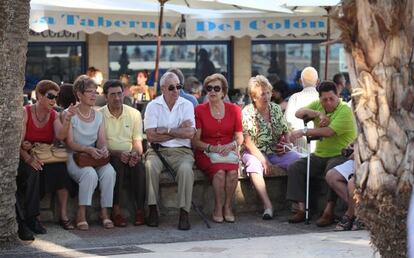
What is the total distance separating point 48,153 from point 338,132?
312 centimetres

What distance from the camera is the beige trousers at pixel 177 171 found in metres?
9.53

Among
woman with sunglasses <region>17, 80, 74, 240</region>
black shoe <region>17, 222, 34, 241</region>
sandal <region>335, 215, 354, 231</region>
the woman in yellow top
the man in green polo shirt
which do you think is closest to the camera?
black shoe <region>17, 222, 34, 241</region>

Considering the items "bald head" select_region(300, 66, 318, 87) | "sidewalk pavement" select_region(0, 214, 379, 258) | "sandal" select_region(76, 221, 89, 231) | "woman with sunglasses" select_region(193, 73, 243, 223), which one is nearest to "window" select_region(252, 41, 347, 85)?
"bald head" select_region(300, 66, 318, 87)

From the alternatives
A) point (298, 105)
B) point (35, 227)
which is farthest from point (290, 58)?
point (35, 227)

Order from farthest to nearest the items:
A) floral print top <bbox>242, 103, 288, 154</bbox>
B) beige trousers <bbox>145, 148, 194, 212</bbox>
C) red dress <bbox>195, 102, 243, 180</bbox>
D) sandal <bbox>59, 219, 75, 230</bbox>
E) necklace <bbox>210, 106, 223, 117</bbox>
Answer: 1. floral print top <bbox>242, 103, 288, 154</bbox>
2. necklace <bbox>210, 106, 223, 117</bbox>
3. red dress <bbox>195, 102, 243, 180</bbox>
4. beige trousers <bbox>145, 148, 194, 212</bbox>
5. sandal <bbox>59, 219, 75, 230</bbox>

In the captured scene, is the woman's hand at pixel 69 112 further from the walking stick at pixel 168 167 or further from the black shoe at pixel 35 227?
the black shoe at pixel 35 227

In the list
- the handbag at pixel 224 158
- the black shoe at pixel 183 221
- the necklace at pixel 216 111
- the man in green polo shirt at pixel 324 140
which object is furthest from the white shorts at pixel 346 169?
the black shoe at pixel 183 221

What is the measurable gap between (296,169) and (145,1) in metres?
5.64

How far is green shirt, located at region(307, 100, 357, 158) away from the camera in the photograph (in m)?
9.83

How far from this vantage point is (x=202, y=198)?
33.6 feet

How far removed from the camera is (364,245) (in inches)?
335

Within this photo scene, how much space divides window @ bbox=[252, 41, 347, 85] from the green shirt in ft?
31.2

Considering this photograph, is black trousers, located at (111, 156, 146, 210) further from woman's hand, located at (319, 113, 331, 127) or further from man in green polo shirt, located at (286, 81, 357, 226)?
woman's hand, located at (319, 113, 331, 127)

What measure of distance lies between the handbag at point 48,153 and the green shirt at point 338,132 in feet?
9.25
